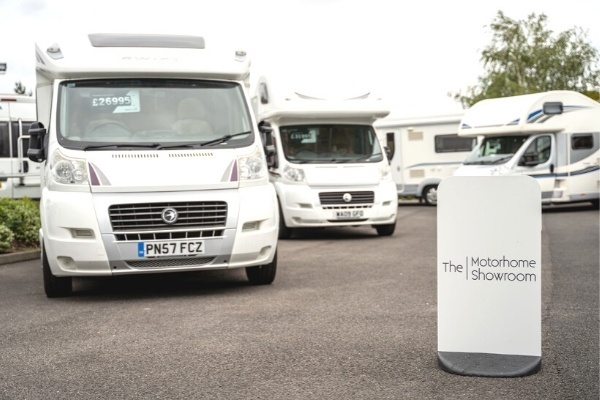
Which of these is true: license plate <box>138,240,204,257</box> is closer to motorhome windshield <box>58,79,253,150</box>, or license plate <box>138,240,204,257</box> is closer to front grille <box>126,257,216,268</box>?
front grille <box>126,257,216,268</box>

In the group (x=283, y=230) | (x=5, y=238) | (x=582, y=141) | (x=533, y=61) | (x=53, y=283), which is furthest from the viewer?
(x=533, y=61)

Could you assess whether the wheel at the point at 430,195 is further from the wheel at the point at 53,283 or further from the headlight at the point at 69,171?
the headlight at the point at 69,171

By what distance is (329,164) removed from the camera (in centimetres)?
1712

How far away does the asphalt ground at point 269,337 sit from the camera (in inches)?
226

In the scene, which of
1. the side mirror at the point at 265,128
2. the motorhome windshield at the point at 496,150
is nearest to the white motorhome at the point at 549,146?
the motorhome windshield at the point at 496,150

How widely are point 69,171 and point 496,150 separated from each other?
16.4 metres

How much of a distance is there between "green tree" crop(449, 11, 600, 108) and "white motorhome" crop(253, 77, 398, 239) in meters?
30.7

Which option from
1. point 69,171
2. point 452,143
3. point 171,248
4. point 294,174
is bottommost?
point 452,143

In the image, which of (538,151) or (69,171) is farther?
(538,151)

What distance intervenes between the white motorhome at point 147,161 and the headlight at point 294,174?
248 inches

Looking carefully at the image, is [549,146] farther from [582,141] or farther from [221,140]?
[221,140]

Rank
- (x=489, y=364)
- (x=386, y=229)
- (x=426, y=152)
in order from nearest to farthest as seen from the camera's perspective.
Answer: (x=489, y=364) → (x=386, y=229) → (x=426, y=152)

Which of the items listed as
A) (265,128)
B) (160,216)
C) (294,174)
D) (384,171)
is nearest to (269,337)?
(160,216)

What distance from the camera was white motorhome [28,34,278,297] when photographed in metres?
9.34
